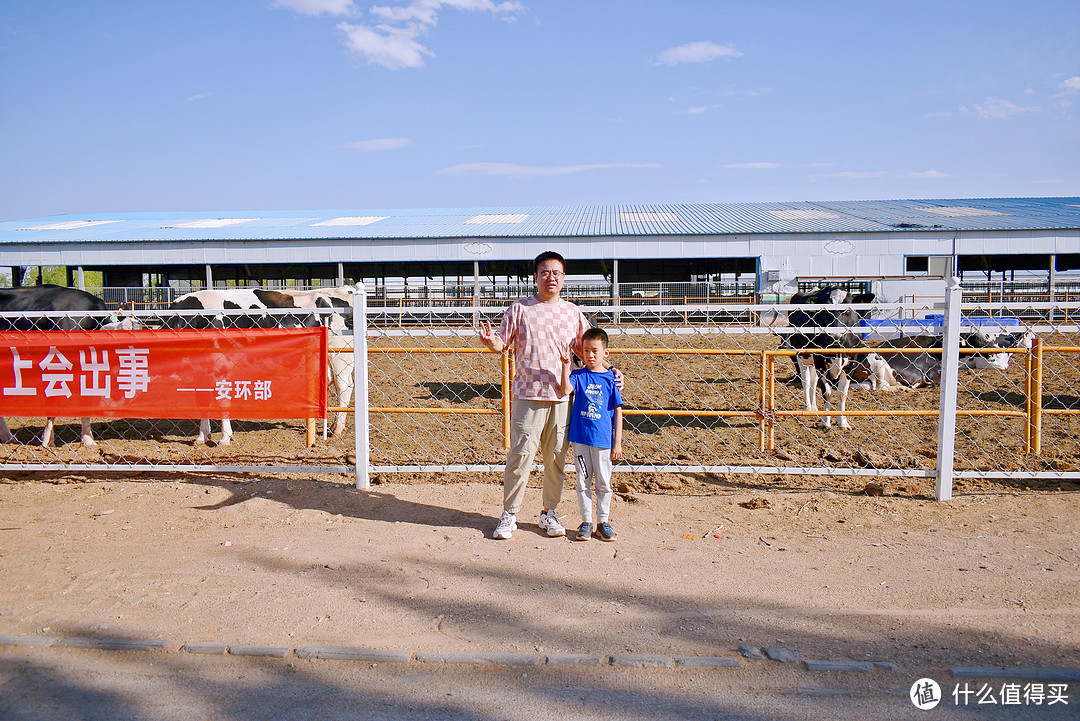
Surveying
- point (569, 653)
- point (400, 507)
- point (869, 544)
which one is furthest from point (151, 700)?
point (869, 544)

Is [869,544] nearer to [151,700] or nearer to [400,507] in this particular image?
[400,507]

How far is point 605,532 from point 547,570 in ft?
1.77

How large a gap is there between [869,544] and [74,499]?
5.11 m

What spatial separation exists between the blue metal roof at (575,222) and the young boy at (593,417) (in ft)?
69.9

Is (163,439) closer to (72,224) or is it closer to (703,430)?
(703,430)

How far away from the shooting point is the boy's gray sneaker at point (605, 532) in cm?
391

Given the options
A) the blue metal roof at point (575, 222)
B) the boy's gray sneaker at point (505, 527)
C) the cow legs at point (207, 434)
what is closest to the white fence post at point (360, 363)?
the boy's gray sneaker at point (505, 527)

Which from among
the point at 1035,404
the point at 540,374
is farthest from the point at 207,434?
the point at 1035,404

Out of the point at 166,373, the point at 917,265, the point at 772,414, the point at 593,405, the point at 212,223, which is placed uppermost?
the point at 212,223

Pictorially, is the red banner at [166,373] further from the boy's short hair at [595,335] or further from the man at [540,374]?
the boy's short hair at [595,335]

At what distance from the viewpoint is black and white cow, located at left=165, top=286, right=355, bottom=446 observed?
24.3 feet

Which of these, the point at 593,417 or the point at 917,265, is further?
the point at 917,265

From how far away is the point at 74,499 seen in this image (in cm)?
474

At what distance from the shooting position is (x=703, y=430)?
7.01 m
